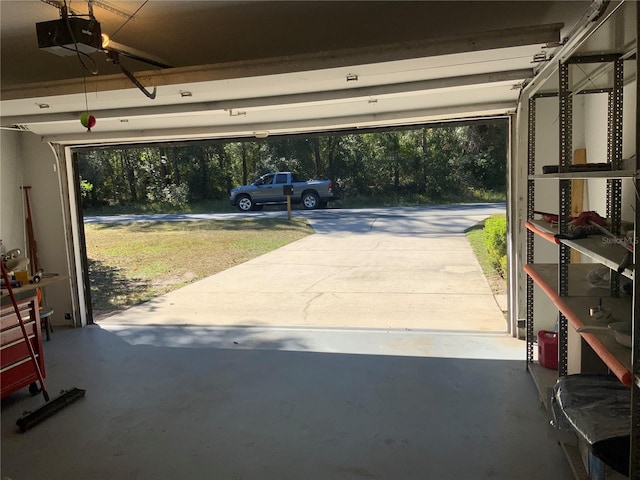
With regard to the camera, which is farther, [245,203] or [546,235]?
[245,203]

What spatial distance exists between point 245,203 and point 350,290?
37.8ft

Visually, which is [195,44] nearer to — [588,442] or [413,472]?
[413,472]

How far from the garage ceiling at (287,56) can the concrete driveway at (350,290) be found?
2804 millimetres

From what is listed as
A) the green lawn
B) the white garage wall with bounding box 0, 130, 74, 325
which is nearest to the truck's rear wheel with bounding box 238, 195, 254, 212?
the green lawn

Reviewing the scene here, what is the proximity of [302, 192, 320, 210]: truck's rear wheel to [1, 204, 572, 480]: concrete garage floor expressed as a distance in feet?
38.6

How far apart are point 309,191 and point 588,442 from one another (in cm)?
1683

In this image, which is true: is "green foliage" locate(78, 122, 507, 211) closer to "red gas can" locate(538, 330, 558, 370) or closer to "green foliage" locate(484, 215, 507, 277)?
"green foliage" locate(484, 215, 507, 277)

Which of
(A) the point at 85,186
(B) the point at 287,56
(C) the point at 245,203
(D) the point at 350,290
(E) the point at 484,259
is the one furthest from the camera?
(C) the point at 245,203

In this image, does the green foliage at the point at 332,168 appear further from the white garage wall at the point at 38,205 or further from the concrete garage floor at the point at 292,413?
the concrete garage floor at the point at 292,413

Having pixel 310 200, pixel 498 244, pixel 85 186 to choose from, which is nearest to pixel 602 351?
pixel 498 244

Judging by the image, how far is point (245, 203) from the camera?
18.8 metres

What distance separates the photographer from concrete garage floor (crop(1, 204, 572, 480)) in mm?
3008

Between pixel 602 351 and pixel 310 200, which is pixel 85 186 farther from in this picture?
pixel 602 351

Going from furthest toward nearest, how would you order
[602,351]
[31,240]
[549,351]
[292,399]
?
[31,240]
[549,351]
[292,399]
[602,351]
